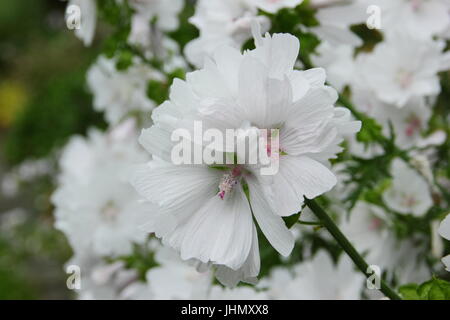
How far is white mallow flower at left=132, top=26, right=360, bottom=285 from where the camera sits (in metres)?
0.51

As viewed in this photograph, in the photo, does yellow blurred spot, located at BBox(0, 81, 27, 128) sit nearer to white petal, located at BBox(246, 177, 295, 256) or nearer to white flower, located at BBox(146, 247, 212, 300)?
white flower, located at BBox(146, 247, 212, 300)

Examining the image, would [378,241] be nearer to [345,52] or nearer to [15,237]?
[345,52]

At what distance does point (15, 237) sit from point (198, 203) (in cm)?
306

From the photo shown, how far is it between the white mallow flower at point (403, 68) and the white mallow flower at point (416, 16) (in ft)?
0.05

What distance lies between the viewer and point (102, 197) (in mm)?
1239

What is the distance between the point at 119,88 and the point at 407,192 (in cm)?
59

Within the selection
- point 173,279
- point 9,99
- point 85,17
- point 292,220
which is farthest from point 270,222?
point 9,99

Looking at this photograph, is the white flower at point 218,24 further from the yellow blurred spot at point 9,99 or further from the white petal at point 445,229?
the yellow blurred spot at point 9,99

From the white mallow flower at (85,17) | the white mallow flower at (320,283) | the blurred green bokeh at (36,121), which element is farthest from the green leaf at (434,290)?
the blurred green bokeh at (36,121)

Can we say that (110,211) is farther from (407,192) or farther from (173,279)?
(407,192)

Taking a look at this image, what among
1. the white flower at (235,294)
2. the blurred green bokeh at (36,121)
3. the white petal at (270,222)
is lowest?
the white flower at (235,294)

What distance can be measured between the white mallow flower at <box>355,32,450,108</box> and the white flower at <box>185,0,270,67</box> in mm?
253

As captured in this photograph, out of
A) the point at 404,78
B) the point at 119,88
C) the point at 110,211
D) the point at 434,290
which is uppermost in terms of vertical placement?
the point at 119,88

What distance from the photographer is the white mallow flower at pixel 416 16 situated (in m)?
0.95
